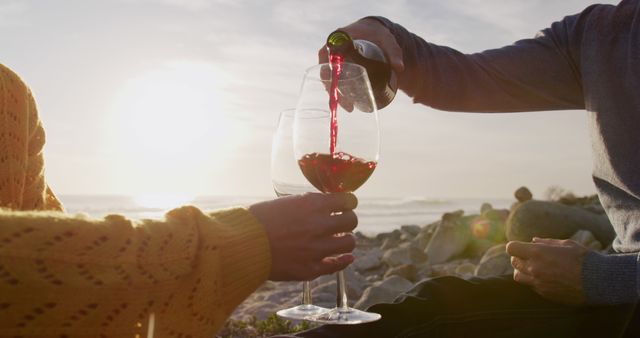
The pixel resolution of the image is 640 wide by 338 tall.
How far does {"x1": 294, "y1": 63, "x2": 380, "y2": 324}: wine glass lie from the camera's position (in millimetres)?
2016

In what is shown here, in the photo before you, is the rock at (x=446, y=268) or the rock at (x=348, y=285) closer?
the rock at (x=348, y=285)

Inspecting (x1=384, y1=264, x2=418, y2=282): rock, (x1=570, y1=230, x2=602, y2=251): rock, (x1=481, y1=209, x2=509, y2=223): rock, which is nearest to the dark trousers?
(x1=384, y1=264, x2=418, y2=282): rock

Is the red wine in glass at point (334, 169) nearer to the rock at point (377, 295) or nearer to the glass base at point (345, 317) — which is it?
the glass base at point (345, 317)

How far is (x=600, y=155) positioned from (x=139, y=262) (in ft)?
7.91

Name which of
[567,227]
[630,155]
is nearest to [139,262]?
[630,155]

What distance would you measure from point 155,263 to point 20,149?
3.41 ft

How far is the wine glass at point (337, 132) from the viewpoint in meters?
2.02

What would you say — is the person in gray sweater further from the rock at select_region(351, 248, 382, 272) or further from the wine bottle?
the rock at select_region(351, 248, 382, 272)

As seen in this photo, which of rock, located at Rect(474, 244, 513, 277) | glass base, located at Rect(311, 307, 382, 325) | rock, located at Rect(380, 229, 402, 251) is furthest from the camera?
rock, located at Rect(380, 229, 402, 251)

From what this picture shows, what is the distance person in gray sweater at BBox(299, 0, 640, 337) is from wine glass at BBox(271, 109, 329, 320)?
0.87ft

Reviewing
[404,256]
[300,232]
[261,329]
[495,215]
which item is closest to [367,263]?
[404,256]

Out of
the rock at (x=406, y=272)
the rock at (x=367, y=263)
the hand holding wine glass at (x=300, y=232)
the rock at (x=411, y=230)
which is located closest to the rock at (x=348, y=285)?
the rock at (x=406, y=272)

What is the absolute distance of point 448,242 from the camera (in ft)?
34.0

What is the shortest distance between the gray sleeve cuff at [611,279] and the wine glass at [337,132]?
0.91 meters
